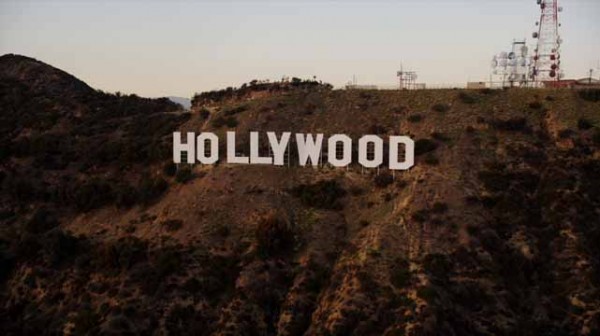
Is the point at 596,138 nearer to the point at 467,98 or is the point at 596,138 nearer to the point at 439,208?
the point at 467,98

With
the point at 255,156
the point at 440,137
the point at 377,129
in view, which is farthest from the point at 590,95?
the point at 255,156

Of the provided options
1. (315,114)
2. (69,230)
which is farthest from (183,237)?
(315,114)

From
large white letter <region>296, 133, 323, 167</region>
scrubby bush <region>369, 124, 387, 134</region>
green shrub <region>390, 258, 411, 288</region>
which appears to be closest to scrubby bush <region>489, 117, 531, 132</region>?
scrubby bush <region>369, 124, 387, 134</region>

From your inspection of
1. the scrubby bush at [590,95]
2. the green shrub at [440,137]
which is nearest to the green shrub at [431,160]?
the green shrub at [440,137]

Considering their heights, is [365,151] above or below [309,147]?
below

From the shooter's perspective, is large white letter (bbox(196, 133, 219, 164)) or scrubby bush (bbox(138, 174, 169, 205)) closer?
large white letter (bbox(196, 133, 219, 164))

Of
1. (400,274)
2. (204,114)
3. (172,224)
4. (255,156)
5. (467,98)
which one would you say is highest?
(467,98)

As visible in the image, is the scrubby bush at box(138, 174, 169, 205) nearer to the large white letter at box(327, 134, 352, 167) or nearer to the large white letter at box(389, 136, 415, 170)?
the large white letter at box(327, 134, 352, 167)

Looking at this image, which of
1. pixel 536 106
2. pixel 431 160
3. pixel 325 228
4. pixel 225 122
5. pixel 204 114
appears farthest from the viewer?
pixel 204 114
